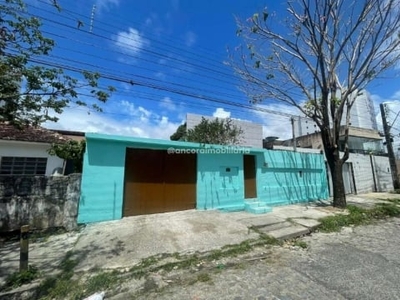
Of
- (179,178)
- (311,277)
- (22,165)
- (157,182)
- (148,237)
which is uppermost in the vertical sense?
(22,165)

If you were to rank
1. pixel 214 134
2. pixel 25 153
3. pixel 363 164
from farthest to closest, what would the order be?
pixel 214 134, pixel 363 164, pixel 25 153

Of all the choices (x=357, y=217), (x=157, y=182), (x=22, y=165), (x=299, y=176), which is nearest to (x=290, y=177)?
(x=299, y=176)

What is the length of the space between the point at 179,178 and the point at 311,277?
510 cm

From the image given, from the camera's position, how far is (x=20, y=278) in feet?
11.2

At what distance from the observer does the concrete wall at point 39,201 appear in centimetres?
543

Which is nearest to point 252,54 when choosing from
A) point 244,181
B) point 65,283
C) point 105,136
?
point 244,181

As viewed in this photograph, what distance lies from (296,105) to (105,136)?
758 centimetres

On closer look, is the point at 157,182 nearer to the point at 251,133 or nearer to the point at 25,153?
the point at 25,153

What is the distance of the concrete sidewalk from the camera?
4.18 meters

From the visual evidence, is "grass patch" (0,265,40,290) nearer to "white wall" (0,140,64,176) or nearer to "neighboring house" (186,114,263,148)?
"white wall" (0,140,64,176)

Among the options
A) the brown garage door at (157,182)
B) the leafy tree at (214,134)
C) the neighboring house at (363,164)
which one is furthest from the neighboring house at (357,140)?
the brown garage door at (157,182)

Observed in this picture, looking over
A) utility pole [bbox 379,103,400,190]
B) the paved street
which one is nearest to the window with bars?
the paved street

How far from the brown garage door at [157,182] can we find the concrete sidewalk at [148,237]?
15.2 inches

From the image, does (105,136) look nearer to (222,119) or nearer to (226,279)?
(226,279)
